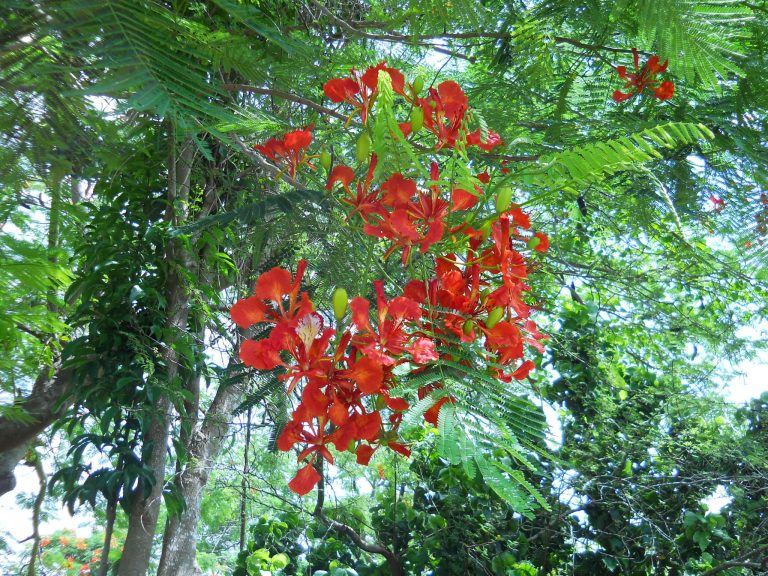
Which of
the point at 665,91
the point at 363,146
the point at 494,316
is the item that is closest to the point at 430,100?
the point at 363,146

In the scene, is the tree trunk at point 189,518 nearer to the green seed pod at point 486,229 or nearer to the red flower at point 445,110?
the red flower at point 445,110

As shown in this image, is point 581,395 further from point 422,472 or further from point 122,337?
point 122,337

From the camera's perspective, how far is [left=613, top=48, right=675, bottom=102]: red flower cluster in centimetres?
170

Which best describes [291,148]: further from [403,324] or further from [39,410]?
[39,410]

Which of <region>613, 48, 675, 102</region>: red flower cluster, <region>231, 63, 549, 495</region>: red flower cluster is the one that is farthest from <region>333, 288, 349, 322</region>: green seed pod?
<region>613, 48, 675, 102</region>: red flower cluster

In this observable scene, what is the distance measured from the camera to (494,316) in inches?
32.7

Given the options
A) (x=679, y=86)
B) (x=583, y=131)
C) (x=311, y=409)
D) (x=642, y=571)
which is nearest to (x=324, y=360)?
(x=311, y=409)

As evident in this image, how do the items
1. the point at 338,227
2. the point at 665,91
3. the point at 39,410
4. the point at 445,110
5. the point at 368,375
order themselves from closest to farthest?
the point at 368,375
the point at 445,110
the point at 338,227
the point at 665,91
the point at 39,410

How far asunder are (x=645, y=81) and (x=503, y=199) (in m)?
1.13

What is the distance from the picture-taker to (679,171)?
1.85 metres

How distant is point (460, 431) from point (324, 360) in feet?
0.76

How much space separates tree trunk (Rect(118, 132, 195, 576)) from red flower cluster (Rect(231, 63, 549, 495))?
1.41 meters

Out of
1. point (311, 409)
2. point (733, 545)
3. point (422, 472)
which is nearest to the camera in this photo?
point (311, 409)

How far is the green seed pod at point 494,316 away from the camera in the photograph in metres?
0.83
